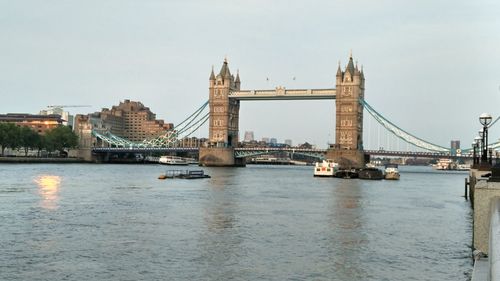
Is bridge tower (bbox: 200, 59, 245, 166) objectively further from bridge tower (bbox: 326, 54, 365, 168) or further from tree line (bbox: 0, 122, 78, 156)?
tree line (bbox: 0, 122, 78, 156)

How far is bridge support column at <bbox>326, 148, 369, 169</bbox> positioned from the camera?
375 ft

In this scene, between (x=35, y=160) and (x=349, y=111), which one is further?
(x=349, y=111)

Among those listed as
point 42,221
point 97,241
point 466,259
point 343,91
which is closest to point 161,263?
point 97,241

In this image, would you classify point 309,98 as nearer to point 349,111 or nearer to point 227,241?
point 349,111

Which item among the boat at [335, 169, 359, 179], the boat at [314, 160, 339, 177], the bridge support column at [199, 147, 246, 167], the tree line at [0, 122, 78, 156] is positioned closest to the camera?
the boat at [335, 169, 359, 179]

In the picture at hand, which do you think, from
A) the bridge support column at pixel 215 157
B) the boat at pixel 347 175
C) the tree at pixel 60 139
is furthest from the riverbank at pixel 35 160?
the boat at pixel 347 175

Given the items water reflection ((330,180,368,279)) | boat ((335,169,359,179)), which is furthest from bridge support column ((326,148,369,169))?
water reflection ((330,180,368,279))

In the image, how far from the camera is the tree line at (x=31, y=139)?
111688 mm

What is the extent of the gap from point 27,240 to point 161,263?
5.39 meters

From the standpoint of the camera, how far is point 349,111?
123m

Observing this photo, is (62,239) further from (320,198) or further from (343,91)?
(343,91)

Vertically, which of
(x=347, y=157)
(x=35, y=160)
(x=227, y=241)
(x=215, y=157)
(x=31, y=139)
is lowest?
(x=227, y=241)

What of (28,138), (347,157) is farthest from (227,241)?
(28,138)

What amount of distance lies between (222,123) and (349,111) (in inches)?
1026
